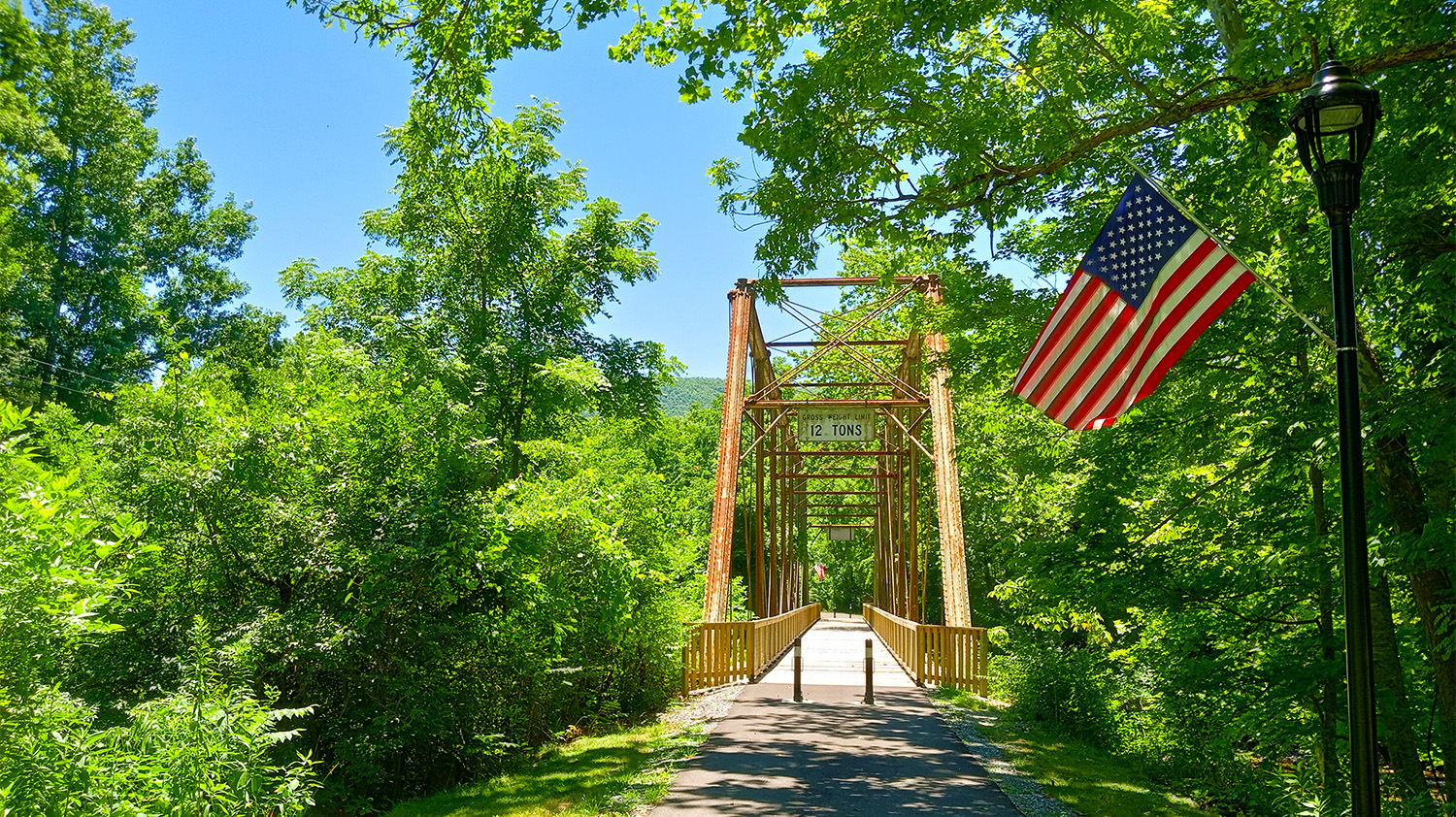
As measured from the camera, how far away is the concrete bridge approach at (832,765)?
7711 mm

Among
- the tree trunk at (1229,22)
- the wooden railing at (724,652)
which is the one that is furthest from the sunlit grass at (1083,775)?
the tree trunk at (1229,22)

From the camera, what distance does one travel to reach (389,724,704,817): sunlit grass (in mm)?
7684

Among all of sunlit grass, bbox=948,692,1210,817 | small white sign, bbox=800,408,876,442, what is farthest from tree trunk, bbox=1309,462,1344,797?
small white sign, bbox=800,408,876,442

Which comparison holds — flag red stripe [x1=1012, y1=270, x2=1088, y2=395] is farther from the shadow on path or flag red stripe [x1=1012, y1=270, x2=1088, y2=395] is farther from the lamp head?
the shadow on path

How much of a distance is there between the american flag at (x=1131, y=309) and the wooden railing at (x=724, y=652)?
9.84 meters

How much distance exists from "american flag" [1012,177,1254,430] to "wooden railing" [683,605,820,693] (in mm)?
9838

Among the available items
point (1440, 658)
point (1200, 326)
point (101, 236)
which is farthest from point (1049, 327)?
point (101, 236)

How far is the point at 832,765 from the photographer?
9.50 metres

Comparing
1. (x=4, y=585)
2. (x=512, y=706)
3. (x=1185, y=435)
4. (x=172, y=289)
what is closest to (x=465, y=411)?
(x=512, y=706)

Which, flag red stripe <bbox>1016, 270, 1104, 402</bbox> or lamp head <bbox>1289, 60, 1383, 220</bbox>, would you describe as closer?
lamp head <bbox>1289, 60, 1383, 220</bbox>

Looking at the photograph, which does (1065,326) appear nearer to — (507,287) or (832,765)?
(832,765)

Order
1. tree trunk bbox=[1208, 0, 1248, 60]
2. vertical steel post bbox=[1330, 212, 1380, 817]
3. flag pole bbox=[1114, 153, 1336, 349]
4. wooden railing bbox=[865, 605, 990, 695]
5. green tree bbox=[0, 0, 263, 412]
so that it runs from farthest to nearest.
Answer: green tree bbox=[0, 0, 263, 412] < wooden railing bbox=[865, 605, 990, 695] < tree trunk bbox=[1208, 0, 1248, 60] < flag pole bbox=[1114, 153, 1336, 349] < vertical steel post bbox=[1330, 212, 1380, 817]

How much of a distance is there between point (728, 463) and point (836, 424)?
4.32 meters

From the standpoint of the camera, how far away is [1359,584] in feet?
13.4
